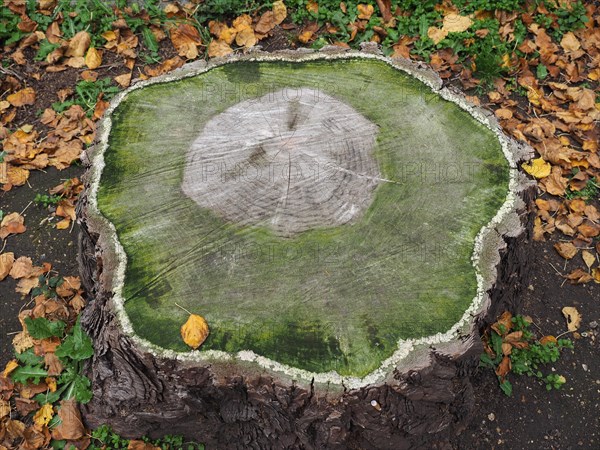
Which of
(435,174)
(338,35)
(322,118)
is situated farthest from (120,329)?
(338,35)

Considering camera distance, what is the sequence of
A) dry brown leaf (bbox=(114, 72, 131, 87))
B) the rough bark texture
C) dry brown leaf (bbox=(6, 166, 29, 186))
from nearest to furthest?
the rough bark texture < dry brown leaf (bbox=(6, 166, 29, 186)) < dry brown leaf (bbox=(114, 72, 131, 87))

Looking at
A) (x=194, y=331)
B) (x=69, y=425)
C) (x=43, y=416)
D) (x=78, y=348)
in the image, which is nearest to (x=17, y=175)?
(x=78, y=348)

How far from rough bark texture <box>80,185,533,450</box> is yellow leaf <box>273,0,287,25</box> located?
95.6 inches

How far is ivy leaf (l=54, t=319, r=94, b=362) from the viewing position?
7.95ft

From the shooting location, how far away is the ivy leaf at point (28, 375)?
2557 mm

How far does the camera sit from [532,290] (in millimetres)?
2914

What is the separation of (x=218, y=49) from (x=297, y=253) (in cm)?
238

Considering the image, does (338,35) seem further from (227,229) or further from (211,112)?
(227,229)

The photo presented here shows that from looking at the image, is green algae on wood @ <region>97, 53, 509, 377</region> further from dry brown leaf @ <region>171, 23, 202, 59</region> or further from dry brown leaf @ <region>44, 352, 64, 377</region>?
dry brown leaf @ <region>171, 23, 202, 59</region>

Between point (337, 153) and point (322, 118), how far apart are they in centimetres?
22

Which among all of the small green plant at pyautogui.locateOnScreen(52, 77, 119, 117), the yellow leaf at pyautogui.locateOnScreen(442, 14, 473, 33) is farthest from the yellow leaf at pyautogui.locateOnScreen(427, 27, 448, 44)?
the small green plant at pyautogui.locateOnScreen(52, 77, 119, 117)

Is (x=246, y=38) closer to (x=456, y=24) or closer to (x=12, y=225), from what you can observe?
(x=456, y=24)

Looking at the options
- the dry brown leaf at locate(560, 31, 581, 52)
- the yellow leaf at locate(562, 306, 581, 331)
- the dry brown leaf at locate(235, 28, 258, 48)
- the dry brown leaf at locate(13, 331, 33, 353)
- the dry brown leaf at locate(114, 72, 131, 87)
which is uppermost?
the dry brown leaf at locate(560, 31, 581, 52)

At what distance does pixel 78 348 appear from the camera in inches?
95.6
